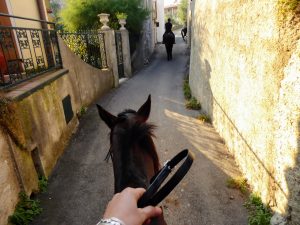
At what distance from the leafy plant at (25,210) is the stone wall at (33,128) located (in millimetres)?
107

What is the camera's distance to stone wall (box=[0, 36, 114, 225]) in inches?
156

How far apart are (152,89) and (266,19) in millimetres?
8335

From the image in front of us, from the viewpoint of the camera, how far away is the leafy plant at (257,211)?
358cm

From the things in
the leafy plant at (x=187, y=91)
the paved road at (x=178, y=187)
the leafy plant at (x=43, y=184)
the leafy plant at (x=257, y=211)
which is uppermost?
the leafy plant at (x=257, y=211)

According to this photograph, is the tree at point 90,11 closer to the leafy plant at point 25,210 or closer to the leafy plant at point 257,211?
the leafy plant at point 25,210

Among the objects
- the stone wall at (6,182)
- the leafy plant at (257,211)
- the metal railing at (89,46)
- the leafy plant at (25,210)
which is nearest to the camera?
the leafy plant at (257,211)

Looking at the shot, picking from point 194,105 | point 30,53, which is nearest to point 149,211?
point 30,53

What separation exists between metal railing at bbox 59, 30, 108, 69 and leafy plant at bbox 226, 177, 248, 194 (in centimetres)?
771

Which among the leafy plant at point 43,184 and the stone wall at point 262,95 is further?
the leafy plant at point 43,184

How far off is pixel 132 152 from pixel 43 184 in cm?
381

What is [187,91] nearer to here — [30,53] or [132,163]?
[30,53]

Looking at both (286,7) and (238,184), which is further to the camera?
(238,184)

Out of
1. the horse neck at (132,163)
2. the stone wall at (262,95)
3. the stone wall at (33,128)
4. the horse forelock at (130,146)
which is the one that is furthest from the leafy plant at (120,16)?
the horse neck at (132,163)

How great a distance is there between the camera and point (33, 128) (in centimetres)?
495
